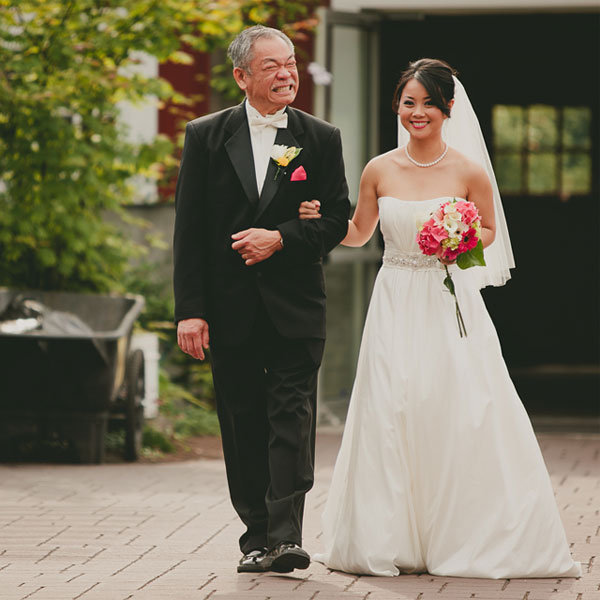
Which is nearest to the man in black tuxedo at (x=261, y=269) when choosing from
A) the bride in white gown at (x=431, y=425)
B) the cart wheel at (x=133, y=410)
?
the bride in white gown at (x=431, y=425)

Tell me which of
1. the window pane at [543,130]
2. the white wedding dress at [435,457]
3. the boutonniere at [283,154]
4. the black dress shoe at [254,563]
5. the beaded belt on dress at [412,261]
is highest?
the window pane at [543,130]

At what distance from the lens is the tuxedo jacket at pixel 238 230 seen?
16.8 ft

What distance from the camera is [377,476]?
5293mm

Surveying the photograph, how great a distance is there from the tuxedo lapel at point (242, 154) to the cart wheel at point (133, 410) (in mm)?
3754

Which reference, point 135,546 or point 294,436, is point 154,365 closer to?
point 135,546

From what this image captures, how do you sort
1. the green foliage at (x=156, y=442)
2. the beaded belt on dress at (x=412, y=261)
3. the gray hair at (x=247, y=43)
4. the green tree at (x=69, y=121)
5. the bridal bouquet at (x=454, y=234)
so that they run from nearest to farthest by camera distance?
the gray hair at (x=247, y=43), the bridal bouquet at (x=454, y=234), the beaded belt on dress at (x=412, y=261), the green tree at (x=69, y=121), the green foliage at (x=156, y=442)

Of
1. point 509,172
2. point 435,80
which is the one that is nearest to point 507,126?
point 509,172

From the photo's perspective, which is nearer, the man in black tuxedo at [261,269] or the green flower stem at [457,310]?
the man in black tuxedo at [261,269]

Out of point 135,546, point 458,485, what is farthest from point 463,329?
point 135,546

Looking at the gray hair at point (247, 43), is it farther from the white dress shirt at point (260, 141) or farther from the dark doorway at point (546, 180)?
the dark doorway at point (546, 180)

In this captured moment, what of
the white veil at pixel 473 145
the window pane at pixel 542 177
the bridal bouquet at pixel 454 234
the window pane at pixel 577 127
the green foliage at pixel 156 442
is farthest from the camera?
the window pane at pixel 542 177

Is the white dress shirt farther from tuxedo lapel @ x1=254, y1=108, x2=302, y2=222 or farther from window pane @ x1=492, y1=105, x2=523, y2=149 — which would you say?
window pane @ x1=492, y1=105, x2=523, y2=149

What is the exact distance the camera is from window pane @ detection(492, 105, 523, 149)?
15461 mm

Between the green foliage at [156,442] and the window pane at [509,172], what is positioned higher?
the window pane at [509,172]
